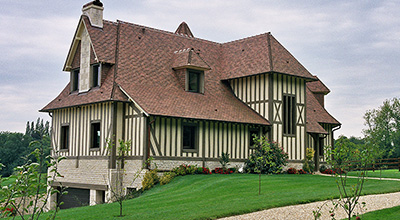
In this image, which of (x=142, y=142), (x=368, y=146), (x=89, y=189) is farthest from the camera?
(x=89, y=189)

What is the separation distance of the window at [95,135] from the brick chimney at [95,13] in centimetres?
575

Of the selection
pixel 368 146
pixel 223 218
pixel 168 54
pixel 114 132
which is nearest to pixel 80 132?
pixel 114 132

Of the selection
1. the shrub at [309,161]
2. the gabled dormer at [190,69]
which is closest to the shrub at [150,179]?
the gabled dormer at [190,69]

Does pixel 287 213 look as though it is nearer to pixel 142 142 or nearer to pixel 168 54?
pixel 142 142

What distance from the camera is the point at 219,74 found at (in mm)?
29312

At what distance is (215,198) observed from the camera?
52.7 ft

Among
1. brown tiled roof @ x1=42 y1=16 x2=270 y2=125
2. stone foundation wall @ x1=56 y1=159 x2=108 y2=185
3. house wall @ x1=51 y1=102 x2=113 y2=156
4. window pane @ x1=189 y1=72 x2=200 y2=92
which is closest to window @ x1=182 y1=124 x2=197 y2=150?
brown tiled roof @ x1=42 y1=16 x2=270 y2=125

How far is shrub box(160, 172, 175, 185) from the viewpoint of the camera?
21.9m

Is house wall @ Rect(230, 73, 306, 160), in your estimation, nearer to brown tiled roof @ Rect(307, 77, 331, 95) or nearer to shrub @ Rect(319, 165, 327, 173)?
shrub @ Rect(319, 165, 327, 173)

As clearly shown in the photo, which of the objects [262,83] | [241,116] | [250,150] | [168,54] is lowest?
[250,150]

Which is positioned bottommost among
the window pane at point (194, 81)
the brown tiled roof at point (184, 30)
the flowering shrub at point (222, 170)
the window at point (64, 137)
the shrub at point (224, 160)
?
the flowering shrub at point (222, 170)

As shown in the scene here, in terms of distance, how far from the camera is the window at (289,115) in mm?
27844

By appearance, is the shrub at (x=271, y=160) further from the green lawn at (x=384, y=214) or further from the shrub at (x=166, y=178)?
the green lawn at (x=384, y=214)

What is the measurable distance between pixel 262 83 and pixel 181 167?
25.0 feet
